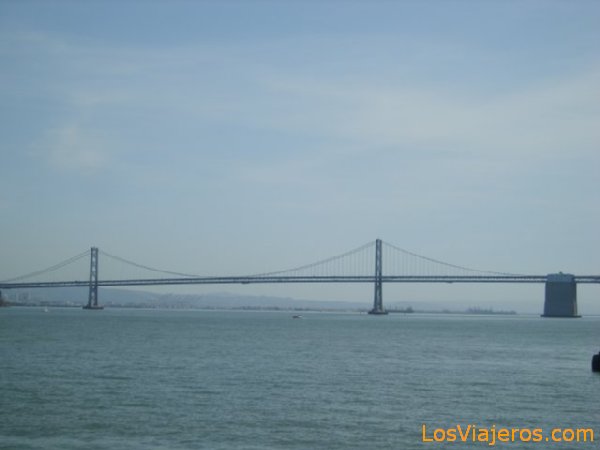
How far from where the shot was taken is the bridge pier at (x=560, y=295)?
332ft

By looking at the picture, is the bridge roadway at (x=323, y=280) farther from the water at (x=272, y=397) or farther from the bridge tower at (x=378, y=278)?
the water at (x=272, y=397)

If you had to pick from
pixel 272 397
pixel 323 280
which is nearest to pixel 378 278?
pixel 323 280

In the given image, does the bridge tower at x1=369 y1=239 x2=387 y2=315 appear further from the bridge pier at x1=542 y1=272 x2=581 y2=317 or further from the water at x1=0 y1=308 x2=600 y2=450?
the water at x1=0 y1=308 x2=600 y2=450

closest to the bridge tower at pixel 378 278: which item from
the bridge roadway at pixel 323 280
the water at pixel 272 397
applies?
the bridge roadway at pixel 323 280

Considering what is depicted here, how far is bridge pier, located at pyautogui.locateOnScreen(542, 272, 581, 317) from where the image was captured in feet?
332

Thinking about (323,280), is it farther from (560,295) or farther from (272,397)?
(272,397)

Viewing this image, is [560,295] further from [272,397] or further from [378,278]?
[272,397]

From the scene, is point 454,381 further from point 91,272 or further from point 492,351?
point 91,272

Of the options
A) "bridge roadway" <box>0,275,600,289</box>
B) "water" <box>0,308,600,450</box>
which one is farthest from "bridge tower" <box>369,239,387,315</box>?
"water" <box>0,308,600,450</box>

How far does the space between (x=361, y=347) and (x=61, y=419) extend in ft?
83.6

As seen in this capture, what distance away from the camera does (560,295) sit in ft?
340

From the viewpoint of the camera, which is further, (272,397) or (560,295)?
(560,295)

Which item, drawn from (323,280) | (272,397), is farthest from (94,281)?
(272,397)

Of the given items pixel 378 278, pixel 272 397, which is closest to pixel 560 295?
pixel 378 278
